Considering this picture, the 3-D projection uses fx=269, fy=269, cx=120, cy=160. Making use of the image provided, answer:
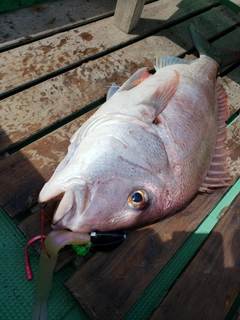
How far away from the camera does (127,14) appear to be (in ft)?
11.6

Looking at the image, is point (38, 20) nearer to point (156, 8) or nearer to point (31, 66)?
point (31, 66)

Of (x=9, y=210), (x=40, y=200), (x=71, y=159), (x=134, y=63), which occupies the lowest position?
(x=9, y=210)

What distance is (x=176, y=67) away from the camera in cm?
293

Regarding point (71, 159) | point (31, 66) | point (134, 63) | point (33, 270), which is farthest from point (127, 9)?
point (33, 270)

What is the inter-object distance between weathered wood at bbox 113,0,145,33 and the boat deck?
145mm

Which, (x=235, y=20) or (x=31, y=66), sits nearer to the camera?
(x=31, y=66)

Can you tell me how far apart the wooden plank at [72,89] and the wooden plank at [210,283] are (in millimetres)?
1782

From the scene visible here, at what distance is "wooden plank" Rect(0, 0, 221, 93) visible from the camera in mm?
2773

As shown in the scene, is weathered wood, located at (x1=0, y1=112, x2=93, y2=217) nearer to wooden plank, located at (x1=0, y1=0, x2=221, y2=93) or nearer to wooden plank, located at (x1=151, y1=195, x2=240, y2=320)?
wooden plank, located at (x1=0, y1=0, x2=221, y2=93)

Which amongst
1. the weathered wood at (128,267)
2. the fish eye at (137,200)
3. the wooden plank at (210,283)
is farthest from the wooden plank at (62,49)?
the wooden plank at (210,283)

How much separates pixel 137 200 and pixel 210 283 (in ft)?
3.34

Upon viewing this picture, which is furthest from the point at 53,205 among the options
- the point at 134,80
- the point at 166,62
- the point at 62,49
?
the point at 166,62

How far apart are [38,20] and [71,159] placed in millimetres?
2344

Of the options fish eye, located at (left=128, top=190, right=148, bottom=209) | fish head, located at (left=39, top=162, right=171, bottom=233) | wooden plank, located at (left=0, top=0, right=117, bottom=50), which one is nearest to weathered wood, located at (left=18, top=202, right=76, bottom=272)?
fish head, located at (left=39, top=162, right=171, bottom=233)
